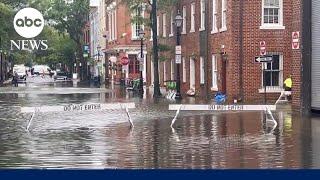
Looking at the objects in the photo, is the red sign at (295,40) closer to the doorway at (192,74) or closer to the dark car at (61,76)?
the doorway at (192,74)

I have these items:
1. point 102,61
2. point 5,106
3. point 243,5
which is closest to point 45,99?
point 5,106

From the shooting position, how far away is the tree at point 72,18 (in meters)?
9.05

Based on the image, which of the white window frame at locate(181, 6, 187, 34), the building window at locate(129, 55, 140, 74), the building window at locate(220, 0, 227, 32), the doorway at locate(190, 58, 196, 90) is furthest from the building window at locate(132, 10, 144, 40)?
the building window at locate(220, 0, 227, 32)

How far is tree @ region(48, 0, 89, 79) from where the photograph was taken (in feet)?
29.7

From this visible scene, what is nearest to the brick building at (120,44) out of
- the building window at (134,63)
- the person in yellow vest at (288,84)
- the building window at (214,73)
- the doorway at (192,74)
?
the building window at (134,63)

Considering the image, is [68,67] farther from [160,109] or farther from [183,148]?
[160,109]

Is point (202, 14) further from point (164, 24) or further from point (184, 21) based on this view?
point (164, 24)

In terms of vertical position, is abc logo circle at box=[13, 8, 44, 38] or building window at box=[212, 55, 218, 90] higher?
abc logo circle at box=[13, 8, 44, 38]

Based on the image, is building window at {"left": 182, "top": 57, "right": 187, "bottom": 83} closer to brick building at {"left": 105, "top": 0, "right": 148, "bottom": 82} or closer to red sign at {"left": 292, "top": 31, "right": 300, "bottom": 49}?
brick building at {"left": 105, "top": 0, "right": 148, "bottom": 82}

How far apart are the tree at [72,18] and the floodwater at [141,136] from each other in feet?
2.36

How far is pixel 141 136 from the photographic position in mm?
13758

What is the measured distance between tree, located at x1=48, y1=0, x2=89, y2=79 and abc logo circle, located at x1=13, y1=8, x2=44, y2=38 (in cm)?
100

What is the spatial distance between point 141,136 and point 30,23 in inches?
248

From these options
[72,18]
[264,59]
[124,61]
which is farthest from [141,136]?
[72,18]
